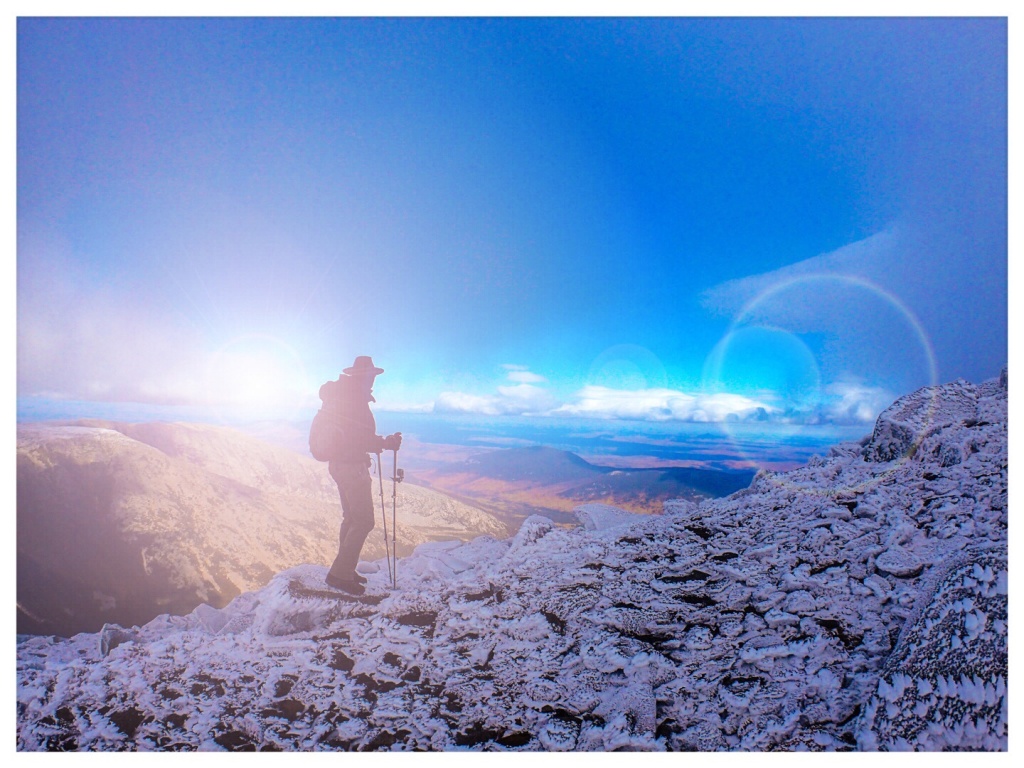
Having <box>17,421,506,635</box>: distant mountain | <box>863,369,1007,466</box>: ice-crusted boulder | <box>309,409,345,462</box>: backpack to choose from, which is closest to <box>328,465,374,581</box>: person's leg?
<box>309,409,345,462</box>: backpack

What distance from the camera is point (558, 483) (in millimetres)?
4086

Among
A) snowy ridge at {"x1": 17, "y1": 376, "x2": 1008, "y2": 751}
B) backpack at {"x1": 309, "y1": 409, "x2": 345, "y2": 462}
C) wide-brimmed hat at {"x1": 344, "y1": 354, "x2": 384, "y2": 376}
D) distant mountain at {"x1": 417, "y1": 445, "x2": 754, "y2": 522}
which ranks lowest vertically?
snowy ridge at {"x1": 17, "y1": 376, "x2": 1008, "y2": 751}

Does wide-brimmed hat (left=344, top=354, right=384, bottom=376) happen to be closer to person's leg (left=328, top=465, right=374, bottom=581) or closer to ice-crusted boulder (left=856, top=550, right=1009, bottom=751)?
person's leg (left=328, top=465, right=374, bottom=581)

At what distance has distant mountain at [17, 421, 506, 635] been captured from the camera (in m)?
3.22

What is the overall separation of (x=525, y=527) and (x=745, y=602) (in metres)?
1.66

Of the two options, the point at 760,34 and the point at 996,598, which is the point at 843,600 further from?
the point at 760,34

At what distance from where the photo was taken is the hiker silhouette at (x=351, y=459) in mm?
3182

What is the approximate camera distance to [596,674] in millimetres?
2484

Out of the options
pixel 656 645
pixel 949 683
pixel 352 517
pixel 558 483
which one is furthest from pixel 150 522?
pixel 949 683

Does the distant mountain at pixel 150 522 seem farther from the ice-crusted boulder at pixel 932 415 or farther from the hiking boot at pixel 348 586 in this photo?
the ice-crusted boulder at pixel 932 415

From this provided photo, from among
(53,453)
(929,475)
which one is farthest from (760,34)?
(53,453)

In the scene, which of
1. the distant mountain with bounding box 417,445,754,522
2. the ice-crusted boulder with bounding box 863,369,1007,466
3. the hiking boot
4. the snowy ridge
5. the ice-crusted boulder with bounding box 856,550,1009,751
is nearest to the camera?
→ the ice-crusted boulder with bounding box 856,550,1009,751

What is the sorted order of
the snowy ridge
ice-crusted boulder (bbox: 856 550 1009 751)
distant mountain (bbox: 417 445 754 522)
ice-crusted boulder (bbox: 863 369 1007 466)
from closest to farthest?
ice-crusted boulder (bbox: 856 550 1009 751), the snowy ridge, ice-crusted boulder (bbox: 863 369 1007 466), distant mountain (bbox: 417 445 754 522)

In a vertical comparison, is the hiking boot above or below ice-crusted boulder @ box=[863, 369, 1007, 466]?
below
